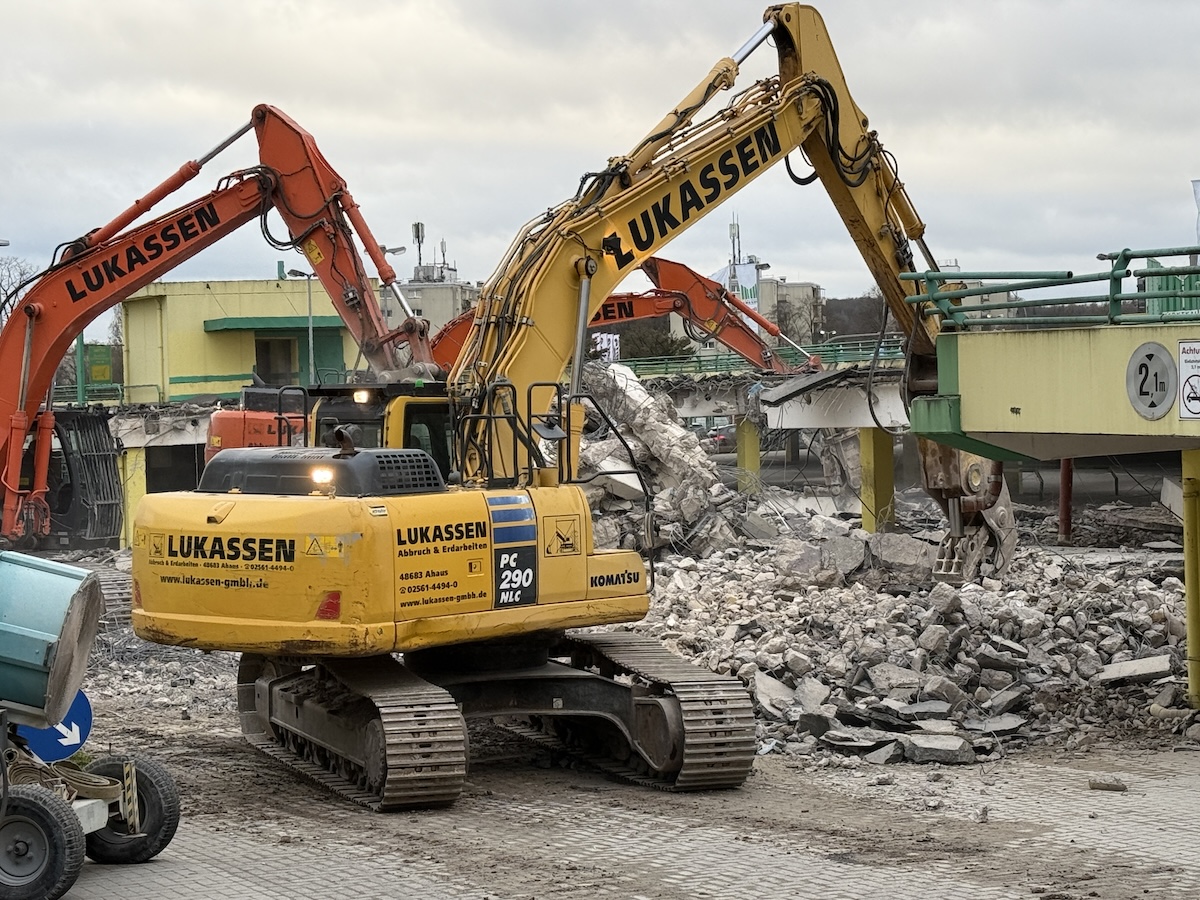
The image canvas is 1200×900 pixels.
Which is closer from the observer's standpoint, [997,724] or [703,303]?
[997,724]

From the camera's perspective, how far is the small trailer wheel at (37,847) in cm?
828

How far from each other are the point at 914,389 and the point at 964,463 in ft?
9.75

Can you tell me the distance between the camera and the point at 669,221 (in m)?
14.1

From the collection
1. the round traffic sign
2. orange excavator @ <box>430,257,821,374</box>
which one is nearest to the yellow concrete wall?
the round traffic sign

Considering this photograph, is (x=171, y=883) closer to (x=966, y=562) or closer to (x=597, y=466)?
(x=966, y=562)

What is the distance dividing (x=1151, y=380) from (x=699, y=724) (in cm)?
439

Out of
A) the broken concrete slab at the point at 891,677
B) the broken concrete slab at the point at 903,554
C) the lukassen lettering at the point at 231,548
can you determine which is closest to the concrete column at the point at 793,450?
the broken concrete slab at the point at 903,554

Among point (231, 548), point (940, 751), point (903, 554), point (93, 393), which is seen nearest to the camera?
point (231, 548)

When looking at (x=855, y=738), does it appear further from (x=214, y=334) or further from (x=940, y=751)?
(x=214, y=334)

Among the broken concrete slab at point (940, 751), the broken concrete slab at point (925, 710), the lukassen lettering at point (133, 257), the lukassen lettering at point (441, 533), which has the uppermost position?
the lukassen lettering at point (133, 257)

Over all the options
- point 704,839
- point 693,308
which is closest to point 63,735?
point 704,839

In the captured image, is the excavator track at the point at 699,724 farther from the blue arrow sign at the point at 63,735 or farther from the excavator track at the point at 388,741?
the blue arrow sign at the point at 63,735

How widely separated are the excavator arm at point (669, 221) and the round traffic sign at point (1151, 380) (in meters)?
3.64

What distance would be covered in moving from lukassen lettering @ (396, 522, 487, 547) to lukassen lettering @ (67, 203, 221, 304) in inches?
326
